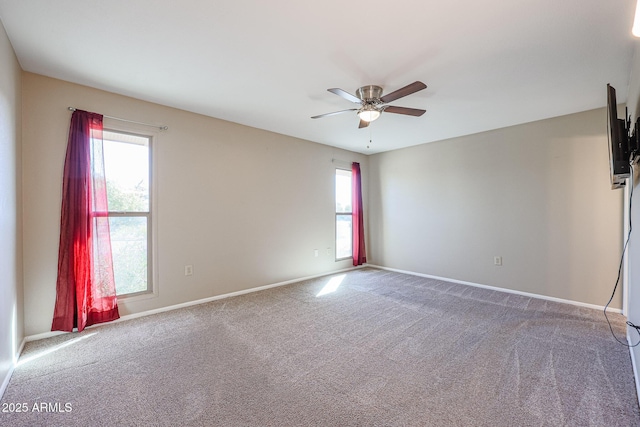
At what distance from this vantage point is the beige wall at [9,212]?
1.86 meters

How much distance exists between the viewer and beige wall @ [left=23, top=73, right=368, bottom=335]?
258 cm

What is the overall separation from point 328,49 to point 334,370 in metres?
2.51

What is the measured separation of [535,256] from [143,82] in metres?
5.29

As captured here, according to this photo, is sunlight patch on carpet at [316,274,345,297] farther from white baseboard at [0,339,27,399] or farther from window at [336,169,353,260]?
white baseboard at [0,339,27,399]

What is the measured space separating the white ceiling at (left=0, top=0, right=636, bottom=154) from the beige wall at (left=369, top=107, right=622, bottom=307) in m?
0.64

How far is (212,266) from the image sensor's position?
12.2ft

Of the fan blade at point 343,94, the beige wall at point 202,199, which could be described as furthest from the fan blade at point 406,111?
the beige wall at point 202,199

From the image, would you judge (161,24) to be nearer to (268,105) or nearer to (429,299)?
(268,105)

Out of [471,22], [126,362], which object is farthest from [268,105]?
[126,362]

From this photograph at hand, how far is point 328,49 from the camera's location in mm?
2168

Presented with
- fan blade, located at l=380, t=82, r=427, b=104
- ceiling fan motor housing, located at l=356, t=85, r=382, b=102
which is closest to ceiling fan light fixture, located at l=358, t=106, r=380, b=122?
ceiling fan motor housing, located at l=356, t=85, r=382, b=102

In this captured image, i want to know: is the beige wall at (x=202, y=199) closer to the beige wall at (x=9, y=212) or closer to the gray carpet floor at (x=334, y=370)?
the beige wall at (x=9, y=212)

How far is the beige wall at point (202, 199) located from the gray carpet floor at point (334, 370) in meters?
0.54

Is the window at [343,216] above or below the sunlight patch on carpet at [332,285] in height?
above
